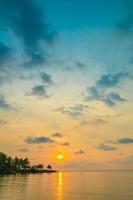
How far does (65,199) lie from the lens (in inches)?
4188

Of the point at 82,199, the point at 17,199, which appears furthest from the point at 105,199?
the point at 17,199

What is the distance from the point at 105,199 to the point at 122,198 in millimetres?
7931

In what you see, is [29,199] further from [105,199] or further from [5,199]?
[105,199]

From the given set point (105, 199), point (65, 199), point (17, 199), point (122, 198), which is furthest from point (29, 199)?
point (122, 198)

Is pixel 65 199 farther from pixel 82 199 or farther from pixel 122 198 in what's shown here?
pixel 122 198

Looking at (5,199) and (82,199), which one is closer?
(5,199)

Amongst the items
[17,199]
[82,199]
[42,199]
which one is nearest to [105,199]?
[82,199]

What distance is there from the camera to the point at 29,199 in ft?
334

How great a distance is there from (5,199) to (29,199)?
Answer: 793 centimetres

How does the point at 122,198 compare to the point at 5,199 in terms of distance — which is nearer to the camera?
the point at 5,199

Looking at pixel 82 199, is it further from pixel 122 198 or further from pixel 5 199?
pixel 5 199

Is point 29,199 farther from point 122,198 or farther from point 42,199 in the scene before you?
point 122,198

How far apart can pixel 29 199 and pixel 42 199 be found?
435 centimetres

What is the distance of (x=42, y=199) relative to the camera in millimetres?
103562
